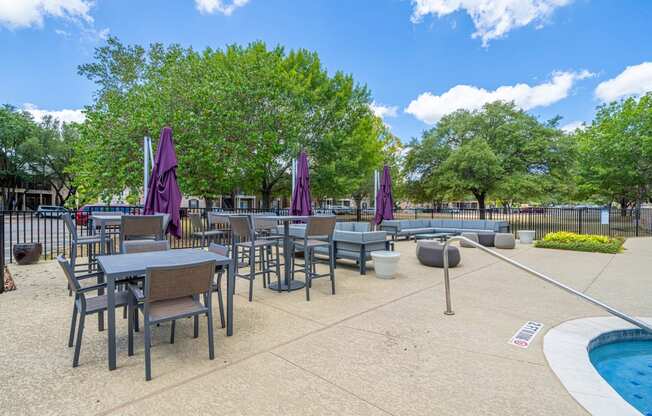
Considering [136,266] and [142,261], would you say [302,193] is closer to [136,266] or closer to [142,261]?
[142,261]

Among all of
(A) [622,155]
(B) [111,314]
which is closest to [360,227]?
(B) [111,314]

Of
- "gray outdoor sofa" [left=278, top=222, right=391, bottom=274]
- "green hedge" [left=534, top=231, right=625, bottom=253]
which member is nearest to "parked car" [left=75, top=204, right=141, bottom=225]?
"gray outdoor sofa" [left=278, top=222, right=391, bottom=274]

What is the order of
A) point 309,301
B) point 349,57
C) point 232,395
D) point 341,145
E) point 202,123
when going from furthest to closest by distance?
point 349,57
point 341,145
point 202,123
point 309,301
point 232,395

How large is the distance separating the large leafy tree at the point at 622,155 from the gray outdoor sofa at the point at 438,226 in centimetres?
979

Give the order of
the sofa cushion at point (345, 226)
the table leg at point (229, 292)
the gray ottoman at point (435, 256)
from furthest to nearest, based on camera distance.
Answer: the sofa cushion at point (345, 226), the gray ottoman at point (435, 256), the table leg at point (229, 292)

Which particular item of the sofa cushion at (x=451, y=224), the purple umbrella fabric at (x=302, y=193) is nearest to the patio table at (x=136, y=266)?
the purple umbrella fabric at (x=302, y=193)

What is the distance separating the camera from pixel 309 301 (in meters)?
4.46

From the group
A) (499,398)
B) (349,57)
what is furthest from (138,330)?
(349,57)

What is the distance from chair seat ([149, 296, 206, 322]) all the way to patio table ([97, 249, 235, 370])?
30 centimetres

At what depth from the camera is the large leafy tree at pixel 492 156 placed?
17.2 metres

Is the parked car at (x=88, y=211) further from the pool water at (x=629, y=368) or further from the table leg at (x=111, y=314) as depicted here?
the pool water at (x=629, y=368)

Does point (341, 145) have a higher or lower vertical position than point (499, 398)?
higher

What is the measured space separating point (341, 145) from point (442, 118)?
30.5ft

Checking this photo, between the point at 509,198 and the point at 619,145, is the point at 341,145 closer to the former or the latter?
the point at 509,198
